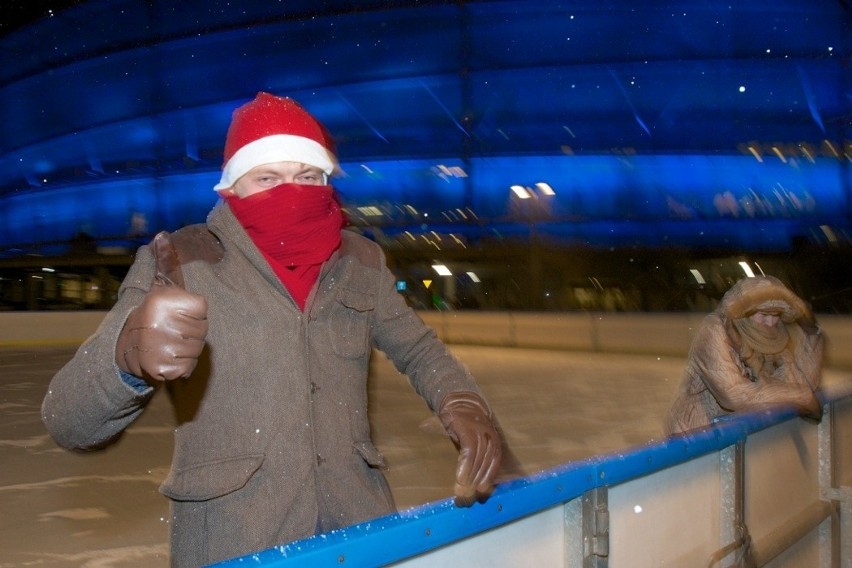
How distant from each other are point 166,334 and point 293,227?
0.38 m

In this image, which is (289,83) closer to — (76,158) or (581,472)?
(76,158)

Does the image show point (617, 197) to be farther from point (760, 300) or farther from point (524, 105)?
point (760, 300)

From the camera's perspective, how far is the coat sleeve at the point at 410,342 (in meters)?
1.67

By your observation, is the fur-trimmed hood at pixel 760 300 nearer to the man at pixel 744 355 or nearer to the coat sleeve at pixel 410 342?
the man at pixel 744 355

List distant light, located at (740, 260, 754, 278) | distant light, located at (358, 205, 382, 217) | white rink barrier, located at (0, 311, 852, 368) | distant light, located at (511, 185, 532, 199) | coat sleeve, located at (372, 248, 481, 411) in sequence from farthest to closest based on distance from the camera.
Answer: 1. distant light, located at (358, 205, 382, 217)
2. distant light, located at (740, 260, 754, 278)
3. distant light, located at (511, 185, 532, 199)
4. white rink barrier, located at (0, 311, 852, 368)
5. coat sleeve, located at (372, 248, 481, 411)

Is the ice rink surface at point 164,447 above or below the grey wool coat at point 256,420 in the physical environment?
below

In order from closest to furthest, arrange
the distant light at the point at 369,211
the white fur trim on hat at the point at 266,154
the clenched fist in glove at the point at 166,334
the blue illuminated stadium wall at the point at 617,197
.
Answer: the clenched fist in glove at the point at 166,334 → the white fur trim on hat at the point at 266,154 → the blue illuminated stadium wall at the point at 617,197 → the distant light at the point at 369,211

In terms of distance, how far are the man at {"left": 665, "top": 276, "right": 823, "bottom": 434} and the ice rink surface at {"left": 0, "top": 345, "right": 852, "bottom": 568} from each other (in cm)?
45

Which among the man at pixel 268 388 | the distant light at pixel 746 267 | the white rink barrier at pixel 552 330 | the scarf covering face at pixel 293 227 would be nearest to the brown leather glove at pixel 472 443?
the man at pixel 268 388

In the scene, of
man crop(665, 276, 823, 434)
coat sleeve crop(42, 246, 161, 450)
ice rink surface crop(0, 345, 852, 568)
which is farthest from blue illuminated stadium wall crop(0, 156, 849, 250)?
coat sleeve crop(42, 246, 161, 450)

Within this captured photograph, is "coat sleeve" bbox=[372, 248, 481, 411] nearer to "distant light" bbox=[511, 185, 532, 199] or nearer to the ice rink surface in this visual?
the ice rink surface

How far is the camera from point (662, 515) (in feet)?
6.79

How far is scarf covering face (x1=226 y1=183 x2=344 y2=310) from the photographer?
4.69 ft

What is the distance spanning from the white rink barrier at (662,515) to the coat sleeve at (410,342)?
256 millimetres
